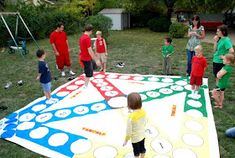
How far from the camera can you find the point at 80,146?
13.5ft

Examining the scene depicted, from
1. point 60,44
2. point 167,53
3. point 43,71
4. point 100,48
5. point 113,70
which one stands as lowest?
point 113,70

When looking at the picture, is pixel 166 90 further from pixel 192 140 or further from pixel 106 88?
pixel 192 140

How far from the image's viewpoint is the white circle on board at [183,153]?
3.83 meters

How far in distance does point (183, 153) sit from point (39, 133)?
2.55m

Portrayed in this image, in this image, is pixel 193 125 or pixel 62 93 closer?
pixel 193 125

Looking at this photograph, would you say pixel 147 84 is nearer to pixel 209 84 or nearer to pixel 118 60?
pixel 209 84

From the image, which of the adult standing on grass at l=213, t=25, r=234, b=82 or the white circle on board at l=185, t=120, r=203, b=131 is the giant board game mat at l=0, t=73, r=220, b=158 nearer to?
the white circle on board at l=185, t=120, r=203, b=131

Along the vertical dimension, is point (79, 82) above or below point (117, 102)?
above

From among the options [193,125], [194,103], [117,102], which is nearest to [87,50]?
[117,102]

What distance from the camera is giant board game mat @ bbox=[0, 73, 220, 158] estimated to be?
4.03m

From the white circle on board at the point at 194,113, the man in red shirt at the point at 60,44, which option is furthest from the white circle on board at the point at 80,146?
the man in red shirt at the point at 60,44

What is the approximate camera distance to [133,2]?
1989 centimetres

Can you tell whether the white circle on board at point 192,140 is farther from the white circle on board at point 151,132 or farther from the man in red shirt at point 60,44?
the man in red shirt at point 60,44

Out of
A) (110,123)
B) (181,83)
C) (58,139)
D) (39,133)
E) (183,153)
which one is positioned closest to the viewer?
(183,153)
